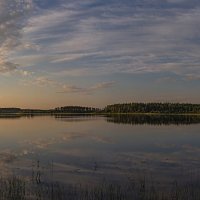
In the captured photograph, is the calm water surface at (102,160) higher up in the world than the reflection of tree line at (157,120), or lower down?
lower down

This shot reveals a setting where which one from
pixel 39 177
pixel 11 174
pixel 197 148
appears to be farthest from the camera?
pixel 197 148

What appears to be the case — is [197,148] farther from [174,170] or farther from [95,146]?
[174,170]

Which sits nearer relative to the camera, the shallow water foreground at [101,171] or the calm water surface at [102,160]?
the shallow water foreground at [101,171]

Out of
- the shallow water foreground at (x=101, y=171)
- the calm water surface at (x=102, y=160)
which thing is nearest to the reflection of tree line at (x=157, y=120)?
the calm water surface at (x=102, y=160)

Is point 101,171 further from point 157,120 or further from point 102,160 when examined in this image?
point 157,120

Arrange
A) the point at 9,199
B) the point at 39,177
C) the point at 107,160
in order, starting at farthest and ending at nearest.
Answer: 1. the point at 107,160
2. the point at 39,177
3. the point at 9,199

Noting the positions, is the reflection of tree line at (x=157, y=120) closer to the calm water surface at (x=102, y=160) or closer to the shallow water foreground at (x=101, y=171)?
the calm water surface at (x=102, y=160)

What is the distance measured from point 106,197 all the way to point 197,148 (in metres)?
17.5

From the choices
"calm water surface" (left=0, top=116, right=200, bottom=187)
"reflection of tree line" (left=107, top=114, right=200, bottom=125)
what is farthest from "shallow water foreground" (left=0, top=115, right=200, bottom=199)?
"reflection of tree line" (left=107, top=114, right=200, bottom=125)

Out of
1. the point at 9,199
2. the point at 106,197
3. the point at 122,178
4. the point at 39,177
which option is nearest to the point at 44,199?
the point at 9,199

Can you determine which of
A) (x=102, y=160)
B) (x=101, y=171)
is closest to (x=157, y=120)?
(x=102, y=160)

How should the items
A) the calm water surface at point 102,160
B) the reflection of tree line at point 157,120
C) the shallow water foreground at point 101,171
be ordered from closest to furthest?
the shallow water foreground at point 101,171 → the calm water surface at point 102,160 → the reflection of tree line at point 157,120

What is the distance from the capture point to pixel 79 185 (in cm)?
1560

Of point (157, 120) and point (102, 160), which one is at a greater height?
point (157, 120)
